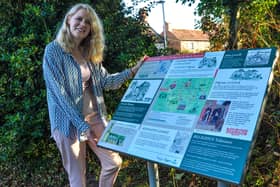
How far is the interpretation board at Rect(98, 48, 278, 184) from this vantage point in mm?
2258

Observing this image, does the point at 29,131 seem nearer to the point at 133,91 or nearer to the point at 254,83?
the point at 133,91

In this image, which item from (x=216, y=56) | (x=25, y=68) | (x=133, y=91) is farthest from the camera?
(x=25, y=68)

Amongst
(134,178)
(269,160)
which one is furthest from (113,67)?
(269,160)

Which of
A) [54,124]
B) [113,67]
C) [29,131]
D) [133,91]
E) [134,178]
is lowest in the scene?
[134,178]

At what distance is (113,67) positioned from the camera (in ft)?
18.2

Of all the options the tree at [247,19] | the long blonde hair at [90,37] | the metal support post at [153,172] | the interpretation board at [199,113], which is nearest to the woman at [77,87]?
the long blonde hair at [90,37]

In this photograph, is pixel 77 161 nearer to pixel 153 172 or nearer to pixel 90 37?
pixel 153 172

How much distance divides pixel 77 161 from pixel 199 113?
1.53 m

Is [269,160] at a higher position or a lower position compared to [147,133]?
lower

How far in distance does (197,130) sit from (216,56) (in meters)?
0.63

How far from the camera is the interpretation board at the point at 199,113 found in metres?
2.26

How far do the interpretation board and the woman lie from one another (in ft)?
1.36

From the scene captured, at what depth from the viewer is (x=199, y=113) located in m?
2.61

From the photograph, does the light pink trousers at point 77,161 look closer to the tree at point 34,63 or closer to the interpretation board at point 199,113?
the interpretation board at point 199,113
